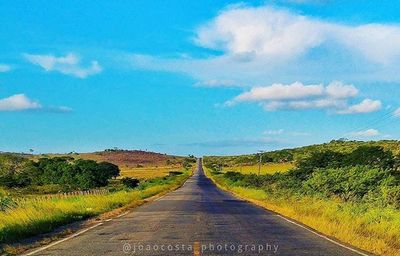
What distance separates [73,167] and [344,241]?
84386mm

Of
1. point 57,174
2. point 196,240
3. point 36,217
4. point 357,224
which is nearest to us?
point 196,240

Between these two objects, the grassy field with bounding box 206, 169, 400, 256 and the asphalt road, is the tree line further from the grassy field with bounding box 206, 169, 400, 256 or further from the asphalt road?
the asphalt road

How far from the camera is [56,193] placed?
236ft

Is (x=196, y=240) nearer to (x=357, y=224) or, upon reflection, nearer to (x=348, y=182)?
(x=357, y=224)

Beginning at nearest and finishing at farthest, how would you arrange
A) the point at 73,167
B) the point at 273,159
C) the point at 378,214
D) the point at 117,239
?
the point at 117,239 < the point at 378,214 < the point at 73,167 < the point at 273,159

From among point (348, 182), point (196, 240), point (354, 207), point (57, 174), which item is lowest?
point (196, 240)

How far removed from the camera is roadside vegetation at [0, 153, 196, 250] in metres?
18.2

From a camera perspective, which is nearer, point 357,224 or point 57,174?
point 357,224

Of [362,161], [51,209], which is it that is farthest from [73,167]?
[51,209]

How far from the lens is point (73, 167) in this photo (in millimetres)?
95250

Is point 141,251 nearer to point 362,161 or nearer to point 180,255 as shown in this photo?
point 180,255

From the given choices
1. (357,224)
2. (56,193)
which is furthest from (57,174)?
(357,224)

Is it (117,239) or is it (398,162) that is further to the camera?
(398,162)

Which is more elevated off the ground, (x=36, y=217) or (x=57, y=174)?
(x=57, y=174)
